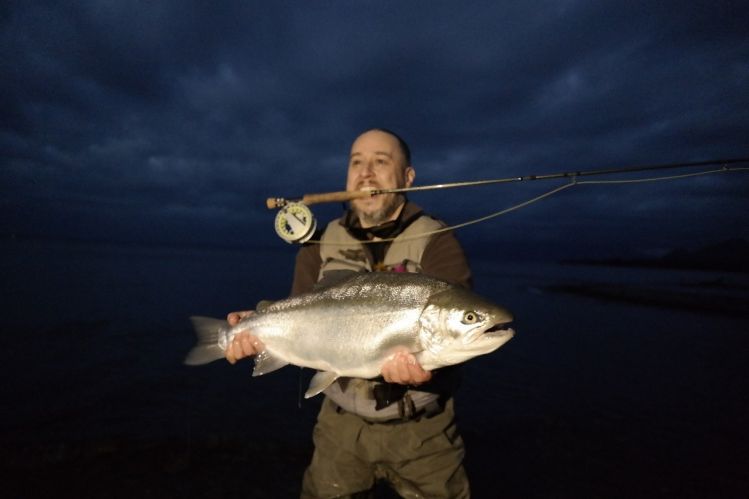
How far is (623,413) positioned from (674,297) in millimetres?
29713

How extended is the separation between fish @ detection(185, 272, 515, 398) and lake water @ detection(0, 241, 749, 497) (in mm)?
1962

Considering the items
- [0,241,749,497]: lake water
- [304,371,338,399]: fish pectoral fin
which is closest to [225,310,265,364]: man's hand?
[304,371,338,399]: fish pectoral fin

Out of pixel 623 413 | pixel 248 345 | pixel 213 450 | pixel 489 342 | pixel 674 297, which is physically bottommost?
pixel 674 297

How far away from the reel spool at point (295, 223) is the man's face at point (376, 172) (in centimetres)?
61

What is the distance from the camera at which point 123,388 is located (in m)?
9.55

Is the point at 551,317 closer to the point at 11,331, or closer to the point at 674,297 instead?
the point at 674,297

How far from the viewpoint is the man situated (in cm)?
349

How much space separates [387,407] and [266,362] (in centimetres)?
132

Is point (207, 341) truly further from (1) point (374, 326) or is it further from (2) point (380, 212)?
(2) point (380, 212)

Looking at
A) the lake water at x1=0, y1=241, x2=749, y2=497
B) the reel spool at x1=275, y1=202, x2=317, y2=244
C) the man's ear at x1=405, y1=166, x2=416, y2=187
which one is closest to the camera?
the reel spool at x1=275, y1=202, x2=317, y2=244

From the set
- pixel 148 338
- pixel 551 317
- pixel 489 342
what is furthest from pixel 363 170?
pixel 551 317

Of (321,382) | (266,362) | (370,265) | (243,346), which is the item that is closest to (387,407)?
(321,382)

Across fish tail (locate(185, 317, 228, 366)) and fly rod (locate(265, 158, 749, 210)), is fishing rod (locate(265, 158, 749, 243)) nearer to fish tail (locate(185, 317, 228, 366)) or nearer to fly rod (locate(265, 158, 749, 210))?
fly rod (locate(265, 158, 749, 210))

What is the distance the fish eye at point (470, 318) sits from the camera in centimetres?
271
